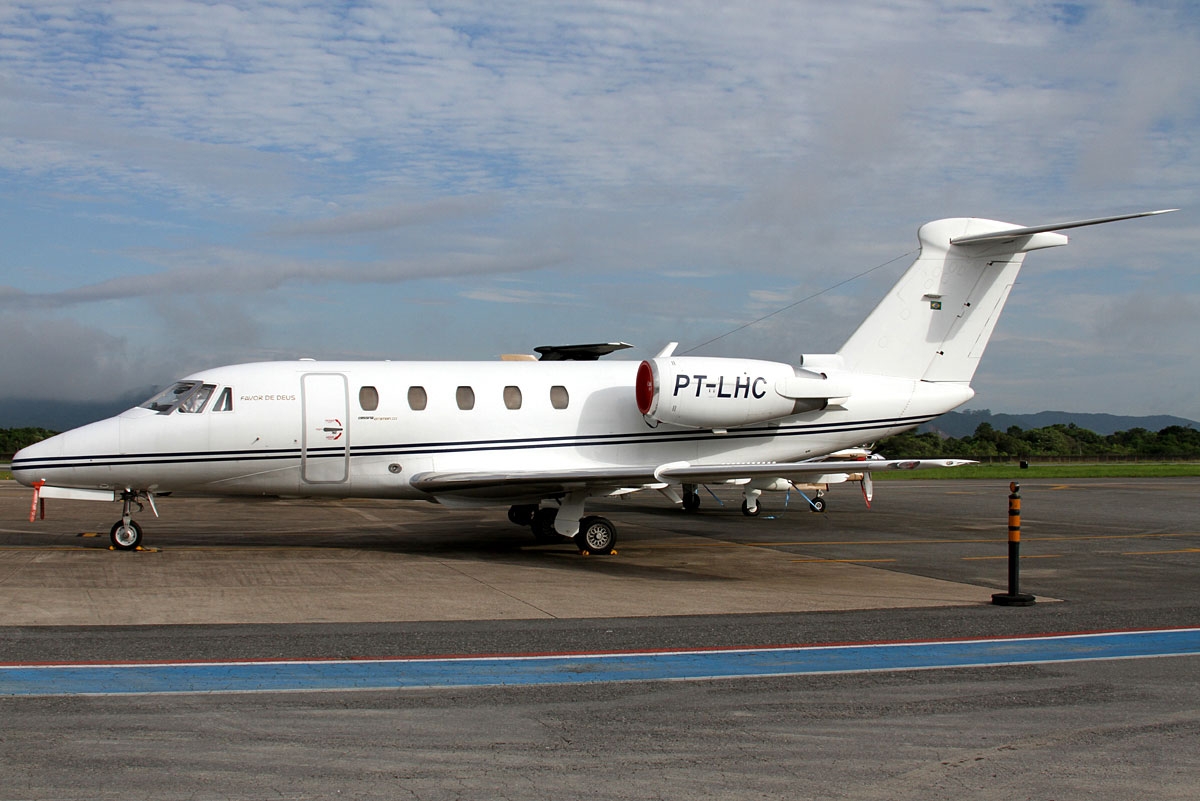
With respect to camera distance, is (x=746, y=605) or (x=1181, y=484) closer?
(x=746, y=605)

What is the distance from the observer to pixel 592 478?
15375 mm

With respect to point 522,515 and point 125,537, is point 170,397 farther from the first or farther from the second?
point 522,515

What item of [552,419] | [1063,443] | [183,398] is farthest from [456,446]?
[1063,443]

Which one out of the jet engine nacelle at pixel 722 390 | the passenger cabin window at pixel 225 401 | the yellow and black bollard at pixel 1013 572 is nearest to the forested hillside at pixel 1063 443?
the jet engine nacelle at pixel 722 390

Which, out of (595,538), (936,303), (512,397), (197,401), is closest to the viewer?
(197,401)

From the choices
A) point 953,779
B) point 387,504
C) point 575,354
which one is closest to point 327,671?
point 953,779

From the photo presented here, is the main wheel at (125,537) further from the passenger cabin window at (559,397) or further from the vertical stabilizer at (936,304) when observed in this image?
the vertical stabilizer at (936,304)

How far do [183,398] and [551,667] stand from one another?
9859 mm

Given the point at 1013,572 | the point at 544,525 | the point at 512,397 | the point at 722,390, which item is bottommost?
the point at 544,525

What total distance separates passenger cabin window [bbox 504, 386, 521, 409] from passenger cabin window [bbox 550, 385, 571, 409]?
0.55m

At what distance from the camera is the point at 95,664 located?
8.22 metres

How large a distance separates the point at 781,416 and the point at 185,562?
9347mm

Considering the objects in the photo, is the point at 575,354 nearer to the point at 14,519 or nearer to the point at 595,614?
the point at 14,519

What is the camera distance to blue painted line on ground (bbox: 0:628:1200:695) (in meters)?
7.64
